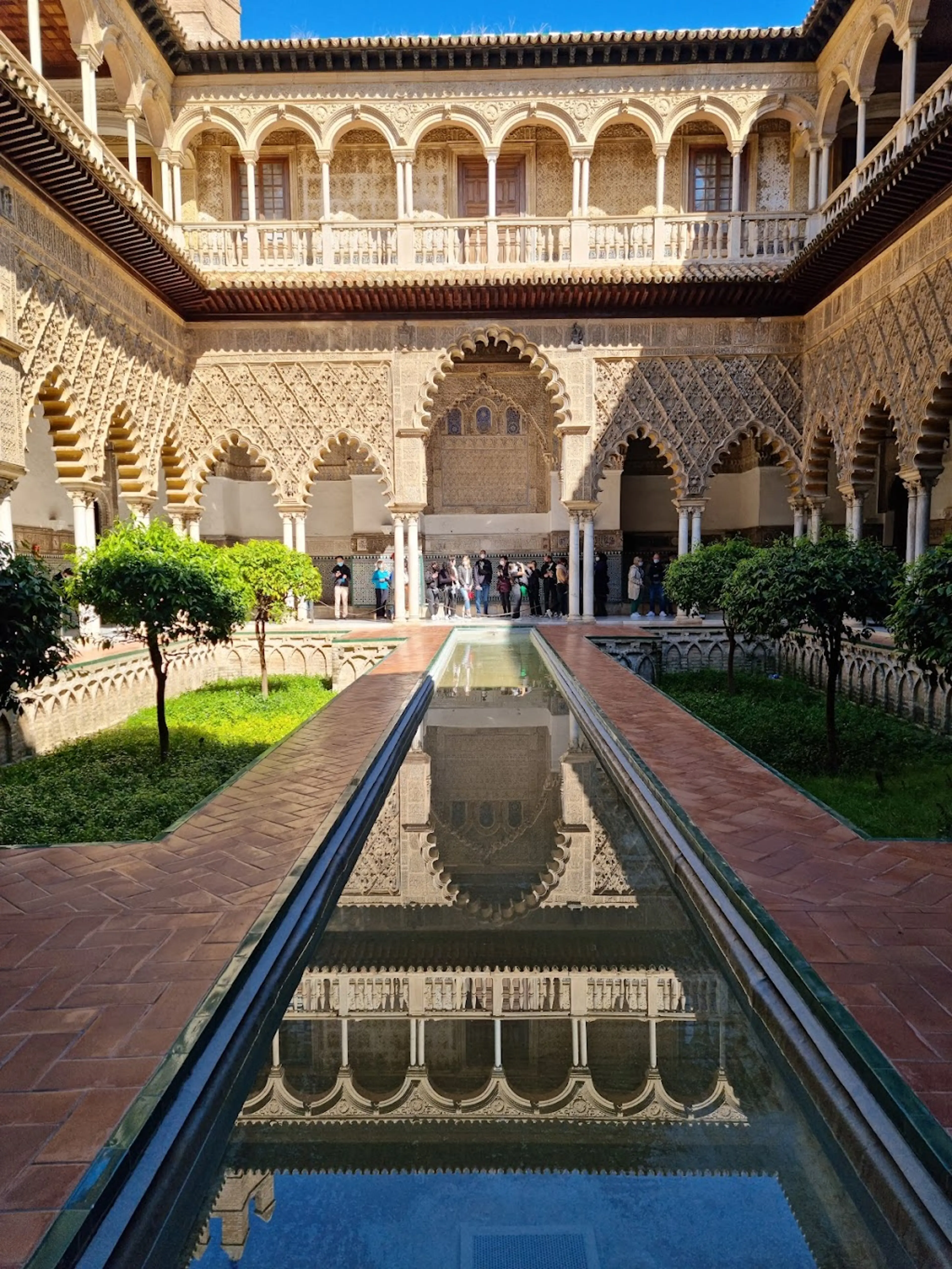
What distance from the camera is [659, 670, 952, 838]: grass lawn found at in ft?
15.5

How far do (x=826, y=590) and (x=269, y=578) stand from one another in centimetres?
579

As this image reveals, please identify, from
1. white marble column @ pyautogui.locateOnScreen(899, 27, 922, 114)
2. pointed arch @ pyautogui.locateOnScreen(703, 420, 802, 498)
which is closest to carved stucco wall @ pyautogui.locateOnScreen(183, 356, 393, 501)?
pointed arch @ pyautogui.locateOnScreen(703, 420, 802, 498)

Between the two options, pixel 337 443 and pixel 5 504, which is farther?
pixel 337 443

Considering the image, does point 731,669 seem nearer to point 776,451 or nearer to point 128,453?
point 776,451

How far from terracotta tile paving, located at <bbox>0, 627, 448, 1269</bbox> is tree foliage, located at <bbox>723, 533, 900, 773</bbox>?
3.39 meters

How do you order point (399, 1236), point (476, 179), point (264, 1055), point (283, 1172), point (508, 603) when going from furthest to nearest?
point (508, 603), point (476, 179), point (264, 1055), point (283, 1172), point (399, 1236)

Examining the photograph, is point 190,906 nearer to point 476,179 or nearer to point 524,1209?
point 524,1209

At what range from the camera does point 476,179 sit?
14.4m

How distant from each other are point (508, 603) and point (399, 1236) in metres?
14.8

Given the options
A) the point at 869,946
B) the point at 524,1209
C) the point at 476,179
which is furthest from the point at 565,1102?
the point at 476,179

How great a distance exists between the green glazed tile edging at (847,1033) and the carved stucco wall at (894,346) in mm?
8208

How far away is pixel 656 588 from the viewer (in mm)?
16188

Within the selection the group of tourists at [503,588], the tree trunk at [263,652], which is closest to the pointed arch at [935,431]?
the group of tourists at [503,588]

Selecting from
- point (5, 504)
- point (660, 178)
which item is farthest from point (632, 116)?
point (5, 504)
